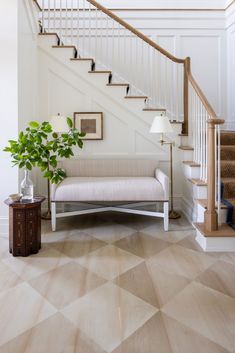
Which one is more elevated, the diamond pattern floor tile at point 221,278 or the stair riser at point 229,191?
the stair riser at point 229,191

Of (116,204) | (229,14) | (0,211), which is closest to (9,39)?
(0,211)

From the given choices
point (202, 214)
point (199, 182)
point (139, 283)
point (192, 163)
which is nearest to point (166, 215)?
point (202, 214)

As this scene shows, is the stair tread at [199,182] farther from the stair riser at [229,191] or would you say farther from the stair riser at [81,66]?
the stair riser at [81,66]

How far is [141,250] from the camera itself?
2676 millimetres

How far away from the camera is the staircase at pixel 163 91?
2.73 m

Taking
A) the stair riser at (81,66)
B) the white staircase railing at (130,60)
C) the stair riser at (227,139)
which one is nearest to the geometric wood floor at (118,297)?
the stair riser at (227,139)

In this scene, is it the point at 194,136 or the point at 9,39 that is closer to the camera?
the point at 9,39

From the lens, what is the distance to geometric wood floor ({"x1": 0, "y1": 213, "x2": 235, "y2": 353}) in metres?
1.44

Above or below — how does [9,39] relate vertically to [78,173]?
above

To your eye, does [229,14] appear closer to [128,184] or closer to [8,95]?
[128,184]

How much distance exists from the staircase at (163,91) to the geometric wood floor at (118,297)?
1.87 ft

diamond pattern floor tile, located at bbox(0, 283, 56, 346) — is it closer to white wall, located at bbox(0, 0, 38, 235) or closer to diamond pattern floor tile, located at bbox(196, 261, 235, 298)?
diamond pattern floor tile, located at bbox(196, 261, 235, 298)

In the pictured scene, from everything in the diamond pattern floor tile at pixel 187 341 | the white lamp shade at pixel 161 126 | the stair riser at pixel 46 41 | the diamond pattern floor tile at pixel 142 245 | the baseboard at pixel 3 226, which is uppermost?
the stair riser at pixel 46 41

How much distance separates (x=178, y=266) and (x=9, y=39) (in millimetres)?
3038
